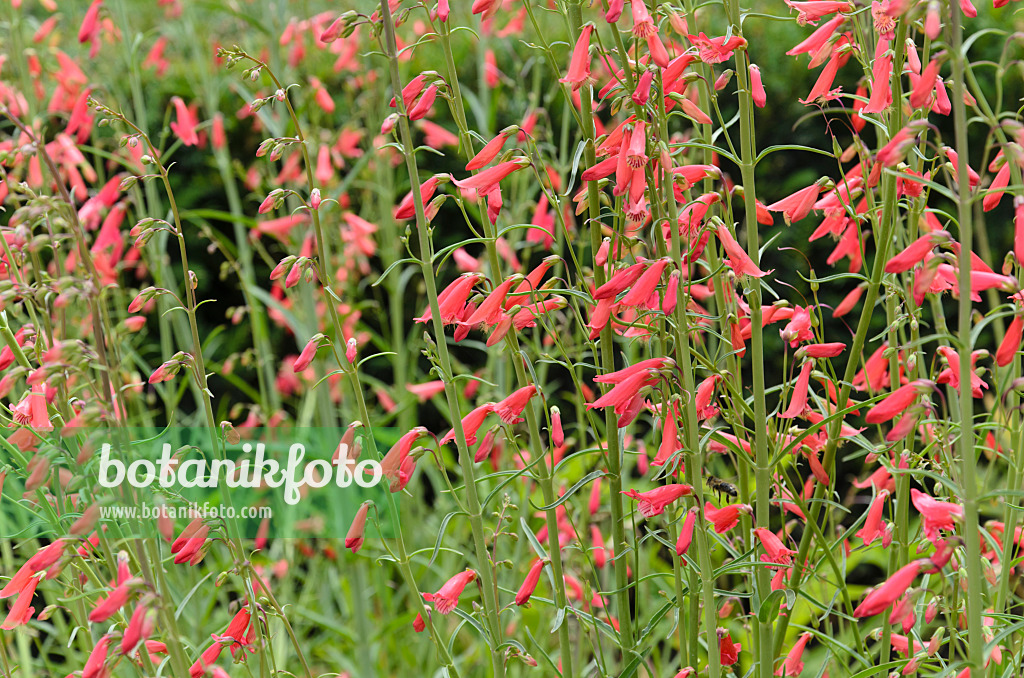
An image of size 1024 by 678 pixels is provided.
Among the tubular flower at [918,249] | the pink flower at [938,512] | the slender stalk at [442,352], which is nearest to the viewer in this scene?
the tubular flower at [918,249]

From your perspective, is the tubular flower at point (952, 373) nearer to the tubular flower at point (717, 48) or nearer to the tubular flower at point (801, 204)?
the tubular flower at point (801, 204)

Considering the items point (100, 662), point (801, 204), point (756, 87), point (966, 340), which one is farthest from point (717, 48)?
point (100, 662)

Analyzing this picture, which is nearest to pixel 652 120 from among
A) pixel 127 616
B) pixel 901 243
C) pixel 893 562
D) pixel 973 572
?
pixel 973 572

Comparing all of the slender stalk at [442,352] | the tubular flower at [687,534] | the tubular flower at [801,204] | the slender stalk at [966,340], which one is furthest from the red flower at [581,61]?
the tubular flower at [687,534]

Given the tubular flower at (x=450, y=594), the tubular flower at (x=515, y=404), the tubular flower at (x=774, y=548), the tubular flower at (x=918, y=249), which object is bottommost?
the tubular flower at (x=450, y=594)

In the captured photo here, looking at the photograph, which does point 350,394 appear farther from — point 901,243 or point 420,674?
point 901,243

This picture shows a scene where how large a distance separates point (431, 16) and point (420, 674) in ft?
10.3

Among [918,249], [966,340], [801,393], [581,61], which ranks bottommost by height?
[801,393]

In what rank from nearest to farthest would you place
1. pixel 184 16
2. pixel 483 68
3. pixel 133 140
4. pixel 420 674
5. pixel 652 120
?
pixel 652 120 < pixel 133 140 < pixel 420 674 < pixel 483 68 < pixel 184 16

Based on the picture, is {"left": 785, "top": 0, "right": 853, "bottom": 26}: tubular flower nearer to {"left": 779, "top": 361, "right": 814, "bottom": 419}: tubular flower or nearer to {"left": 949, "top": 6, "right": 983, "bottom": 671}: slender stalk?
{"left": 949, "top": 6, "right": 983, "bottom": 671}: slender stalk

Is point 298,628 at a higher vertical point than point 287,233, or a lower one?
lower

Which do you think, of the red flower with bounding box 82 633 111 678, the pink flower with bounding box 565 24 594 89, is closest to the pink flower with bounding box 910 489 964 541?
the pink flower with bounding box 565 24 594 89

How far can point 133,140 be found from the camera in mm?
1931

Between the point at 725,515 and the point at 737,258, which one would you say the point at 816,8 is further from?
the point at 725,515
